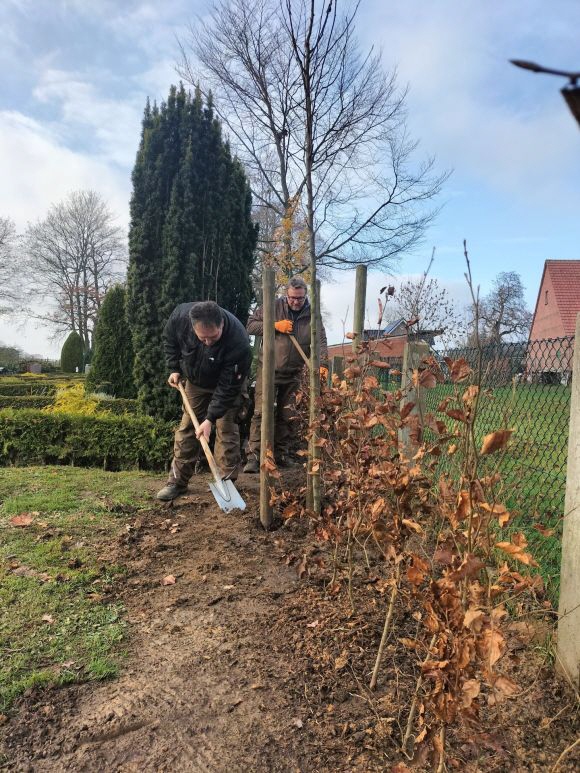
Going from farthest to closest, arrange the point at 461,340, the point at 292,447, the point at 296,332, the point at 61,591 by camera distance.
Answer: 1. the point at 292,447
2. the point at 296,332
3. the point at 461,340
4. the point at 61,591

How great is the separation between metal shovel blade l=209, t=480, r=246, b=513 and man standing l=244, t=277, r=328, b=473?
0.93m

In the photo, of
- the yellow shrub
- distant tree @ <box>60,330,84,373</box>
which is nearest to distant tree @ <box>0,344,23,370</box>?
distant tree @ <box>60,330,84,373</box>

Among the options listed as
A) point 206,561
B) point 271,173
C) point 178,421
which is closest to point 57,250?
point 271,173

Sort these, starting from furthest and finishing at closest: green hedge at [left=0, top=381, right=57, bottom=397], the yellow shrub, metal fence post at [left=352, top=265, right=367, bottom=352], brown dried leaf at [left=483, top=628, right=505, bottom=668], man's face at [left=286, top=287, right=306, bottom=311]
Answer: green hedge at [left=0, top=381, right=57, bottom=397]
the yellow shrub
man's face at [left=286, top=287, right=306, bottom=311]
metal fence post at [left=352, top=265, right=367, bottom=352]
brown dried leaf at [left=483, top=628, right=505, bottom=668]

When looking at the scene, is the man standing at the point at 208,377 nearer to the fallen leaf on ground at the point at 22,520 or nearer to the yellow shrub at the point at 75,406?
the fallen leaf on ground at the point at 22,520

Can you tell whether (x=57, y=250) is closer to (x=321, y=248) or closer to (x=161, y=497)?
(x=321, y=248)

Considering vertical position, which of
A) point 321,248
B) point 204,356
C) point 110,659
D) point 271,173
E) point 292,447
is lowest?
point 110,659

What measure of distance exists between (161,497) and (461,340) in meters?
3.08

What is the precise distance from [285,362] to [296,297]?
0.65 metres

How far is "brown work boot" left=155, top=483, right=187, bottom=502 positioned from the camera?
178 inches

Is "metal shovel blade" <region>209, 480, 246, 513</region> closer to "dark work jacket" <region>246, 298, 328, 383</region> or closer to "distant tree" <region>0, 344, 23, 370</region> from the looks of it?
"dark work jacket" <region>246, 298, 328, 383</region>

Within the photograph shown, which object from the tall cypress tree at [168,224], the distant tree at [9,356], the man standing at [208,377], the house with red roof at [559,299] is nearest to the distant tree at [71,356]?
the distant tree at [9,356]

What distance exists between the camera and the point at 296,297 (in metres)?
5.13

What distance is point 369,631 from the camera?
8.11ft
